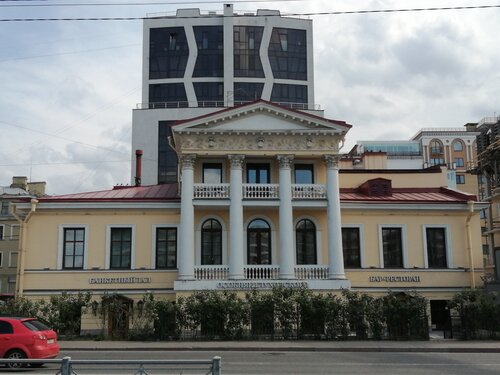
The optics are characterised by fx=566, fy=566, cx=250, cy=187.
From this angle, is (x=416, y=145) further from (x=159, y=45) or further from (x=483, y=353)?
(x=483, y=353)

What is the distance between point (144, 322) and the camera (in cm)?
2628

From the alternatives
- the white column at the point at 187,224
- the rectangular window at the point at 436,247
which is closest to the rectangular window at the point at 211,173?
the white column at the point at 187,224

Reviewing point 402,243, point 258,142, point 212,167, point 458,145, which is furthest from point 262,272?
point 458,145

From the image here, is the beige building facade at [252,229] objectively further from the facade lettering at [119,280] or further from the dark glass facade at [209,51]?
the dark glass facade at [209,51]

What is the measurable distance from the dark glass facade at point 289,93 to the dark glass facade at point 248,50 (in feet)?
11.1

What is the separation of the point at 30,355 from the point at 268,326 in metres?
12.3

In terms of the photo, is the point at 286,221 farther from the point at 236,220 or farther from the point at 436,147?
the point at 436,147

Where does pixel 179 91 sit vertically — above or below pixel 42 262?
above

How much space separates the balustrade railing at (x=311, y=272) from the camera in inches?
1217

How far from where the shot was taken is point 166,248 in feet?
105

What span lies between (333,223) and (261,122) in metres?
6.82

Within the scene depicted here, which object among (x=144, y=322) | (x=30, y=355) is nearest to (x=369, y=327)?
(x=144, y=322)

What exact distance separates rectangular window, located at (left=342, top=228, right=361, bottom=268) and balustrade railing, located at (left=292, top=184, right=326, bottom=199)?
2.79 metres

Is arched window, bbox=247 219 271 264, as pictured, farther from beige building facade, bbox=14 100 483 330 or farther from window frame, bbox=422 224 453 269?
window frame, bbox=422 224 453 269
